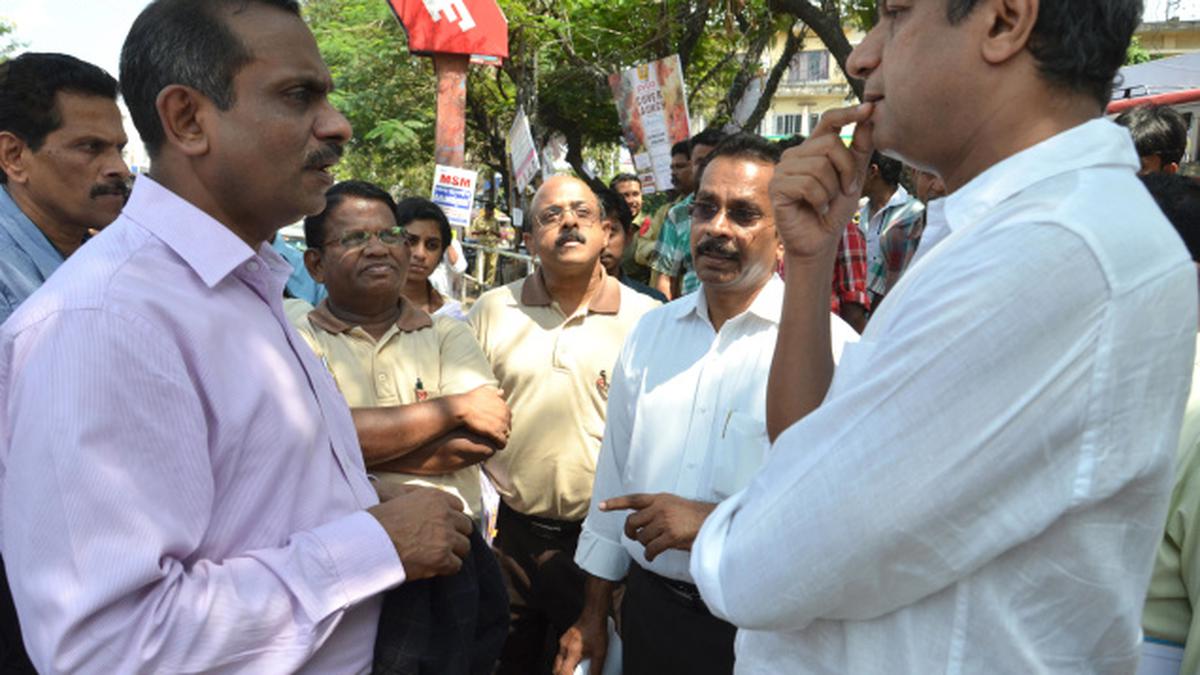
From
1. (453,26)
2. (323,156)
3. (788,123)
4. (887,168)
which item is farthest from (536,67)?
(788,123)

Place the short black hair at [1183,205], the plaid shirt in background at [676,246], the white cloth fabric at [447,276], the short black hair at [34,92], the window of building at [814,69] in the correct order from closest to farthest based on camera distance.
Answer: the short black hair at [1183,205] < the short black hair at [34,92] < the plaid shirt in background at [676,246] < the white cloth fabric at [447,276] < the window of building at [814,69]

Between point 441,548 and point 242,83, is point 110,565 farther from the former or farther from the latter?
point 242,83

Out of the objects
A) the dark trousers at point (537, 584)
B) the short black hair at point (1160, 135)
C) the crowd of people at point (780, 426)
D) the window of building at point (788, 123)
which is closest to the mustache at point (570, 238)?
the dark trousers at point (537, 584)

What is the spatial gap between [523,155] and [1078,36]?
7.48 metres

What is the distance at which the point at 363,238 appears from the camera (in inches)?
121

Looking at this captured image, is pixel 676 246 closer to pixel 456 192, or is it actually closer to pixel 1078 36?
pixel 456 192

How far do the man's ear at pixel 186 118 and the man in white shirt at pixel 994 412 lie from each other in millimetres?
1040

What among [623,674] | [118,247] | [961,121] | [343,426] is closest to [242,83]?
[118,247]

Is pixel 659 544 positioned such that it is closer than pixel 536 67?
Yes

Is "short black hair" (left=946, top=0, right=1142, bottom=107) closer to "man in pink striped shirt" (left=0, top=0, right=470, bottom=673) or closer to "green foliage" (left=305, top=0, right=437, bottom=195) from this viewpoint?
"man in pink striped shirt" (left=0, top=0, right=470, bottom=673)

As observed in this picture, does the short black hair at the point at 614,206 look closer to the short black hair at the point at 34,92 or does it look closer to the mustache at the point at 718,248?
the mustache at the point at 718,248

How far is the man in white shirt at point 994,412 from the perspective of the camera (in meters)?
0.94

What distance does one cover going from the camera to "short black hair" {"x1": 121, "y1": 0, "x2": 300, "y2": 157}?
57.9 inches

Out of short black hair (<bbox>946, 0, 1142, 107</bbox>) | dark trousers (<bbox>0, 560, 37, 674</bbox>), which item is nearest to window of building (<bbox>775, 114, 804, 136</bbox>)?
short black hair (<bbox>946, 0, 1142, 107</bbox>)
